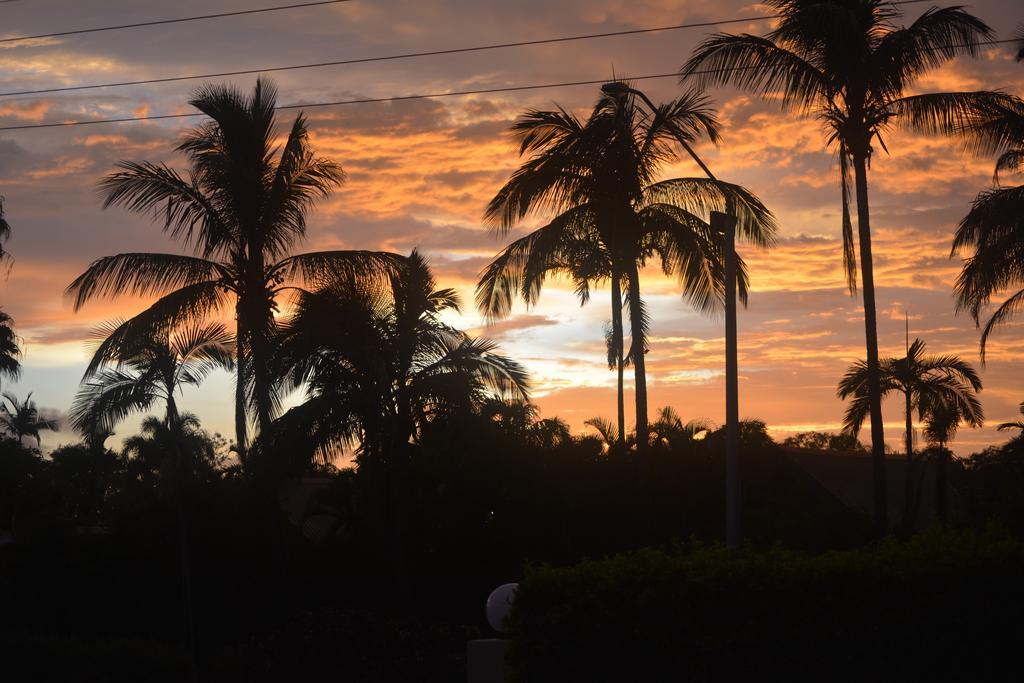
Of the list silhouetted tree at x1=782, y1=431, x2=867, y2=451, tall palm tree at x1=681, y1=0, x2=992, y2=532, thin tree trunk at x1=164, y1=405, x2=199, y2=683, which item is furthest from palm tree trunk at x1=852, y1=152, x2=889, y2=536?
silhouetted tree at x1=782, y1=431, x2=867, y2=451

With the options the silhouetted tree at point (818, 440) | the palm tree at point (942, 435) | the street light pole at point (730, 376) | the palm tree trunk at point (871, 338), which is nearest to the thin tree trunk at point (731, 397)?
the street light pole at point (730, 376)

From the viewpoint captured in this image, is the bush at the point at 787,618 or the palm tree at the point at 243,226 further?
the palm tree at the point at 243,226

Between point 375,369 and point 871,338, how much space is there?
1088cm

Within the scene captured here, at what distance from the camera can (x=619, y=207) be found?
23.8 m

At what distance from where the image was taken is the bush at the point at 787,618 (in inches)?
351

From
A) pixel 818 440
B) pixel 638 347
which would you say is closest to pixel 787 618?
pixel 638 347

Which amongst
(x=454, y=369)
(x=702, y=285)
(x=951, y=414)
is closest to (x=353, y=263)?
(x=454, y=369)

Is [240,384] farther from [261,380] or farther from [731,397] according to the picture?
[731,397]

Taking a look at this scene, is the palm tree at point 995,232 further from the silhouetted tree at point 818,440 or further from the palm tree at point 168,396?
the silhouetted tree at point 818,440

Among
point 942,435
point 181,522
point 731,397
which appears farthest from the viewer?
point 942,435

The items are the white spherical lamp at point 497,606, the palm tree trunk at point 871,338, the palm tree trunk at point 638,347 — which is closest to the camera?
the white spherical lamp at point 497,606

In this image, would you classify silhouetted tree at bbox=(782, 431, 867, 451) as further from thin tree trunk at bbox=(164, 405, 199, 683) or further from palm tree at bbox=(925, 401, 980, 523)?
thin tree trunk at bbox=(164, 405, 199, 683)

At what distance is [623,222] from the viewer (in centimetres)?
2380

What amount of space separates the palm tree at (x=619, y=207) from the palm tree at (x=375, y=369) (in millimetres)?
2945
